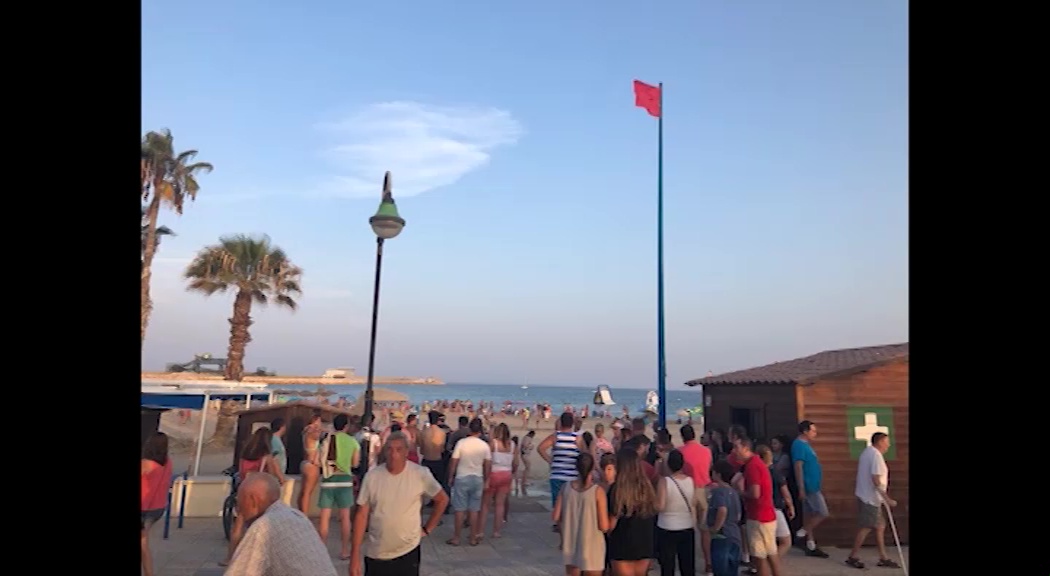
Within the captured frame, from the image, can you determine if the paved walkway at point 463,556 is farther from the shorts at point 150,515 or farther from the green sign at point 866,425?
the green sign at point 866,425

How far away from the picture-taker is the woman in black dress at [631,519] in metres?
6.28

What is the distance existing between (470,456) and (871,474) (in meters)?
5.46

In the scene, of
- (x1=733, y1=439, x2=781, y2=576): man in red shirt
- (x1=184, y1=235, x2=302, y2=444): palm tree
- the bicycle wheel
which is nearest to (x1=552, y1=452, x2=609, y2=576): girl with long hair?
(x1=733, y1=439, x2=781, y2=576): man in red shirt

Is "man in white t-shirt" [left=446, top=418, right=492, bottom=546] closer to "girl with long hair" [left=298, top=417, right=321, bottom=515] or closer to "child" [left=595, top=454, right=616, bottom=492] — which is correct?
"girl with long hair" [left=298, top=417, right=321, bottom=515]

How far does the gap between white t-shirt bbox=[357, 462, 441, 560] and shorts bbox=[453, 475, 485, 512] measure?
4.33 m

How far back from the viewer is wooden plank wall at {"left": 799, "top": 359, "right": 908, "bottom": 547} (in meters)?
10.1

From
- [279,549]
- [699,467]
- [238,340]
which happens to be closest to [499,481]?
[699,467]

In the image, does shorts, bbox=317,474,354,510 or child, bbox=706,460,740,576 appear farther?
shorts, bbox=317,474,354,510

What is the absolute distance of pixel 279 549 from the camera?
352cm
